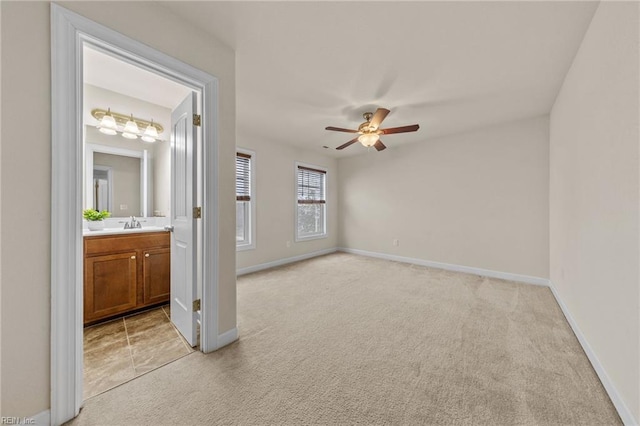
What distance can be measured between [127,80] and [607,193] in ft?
13.1

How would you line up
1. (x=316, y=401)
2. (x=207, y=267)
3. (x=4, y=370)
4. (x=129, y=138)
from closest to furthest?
(x=4, y=370)
(x=316, y=401)
(x=207, y=267)
(x=129, y=138)

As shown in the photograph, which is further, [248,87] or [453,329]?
[248,87]

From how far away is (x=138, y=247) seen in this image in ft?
7.97

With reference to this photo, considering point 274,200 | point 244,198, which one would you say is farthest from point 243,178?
point 274,200

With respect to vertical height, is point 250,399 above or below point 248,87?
below

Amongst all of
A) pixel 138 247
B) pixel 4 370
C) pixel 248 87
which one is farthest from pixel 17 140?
pixel 248 87

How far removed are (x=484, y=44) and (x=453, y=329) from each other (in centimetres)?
249

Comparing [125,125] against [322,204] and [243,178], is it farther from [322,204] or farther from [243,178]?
[322,204]

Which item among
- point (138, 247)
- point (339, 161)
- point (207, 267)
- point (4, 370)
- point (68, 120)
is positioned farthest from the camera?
point (339, 161)

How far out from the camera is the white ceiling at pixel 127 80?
2.01m

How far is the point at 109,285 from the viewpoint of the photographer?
7.43 ft

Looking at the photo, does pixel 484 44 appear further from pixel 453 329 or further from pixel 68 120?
pixel 68 120

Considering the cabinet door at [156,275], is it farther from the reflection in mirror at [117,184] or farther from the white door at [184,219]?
the reflection in mirror at [117,184]

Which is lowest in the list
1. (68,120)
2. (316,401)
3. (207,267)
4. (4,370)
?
(316,401)
